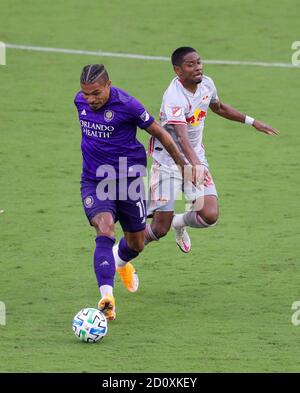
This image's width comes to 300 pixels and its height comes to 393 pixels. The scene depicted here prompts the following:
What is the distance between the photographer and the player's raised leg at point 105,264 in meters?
11.3

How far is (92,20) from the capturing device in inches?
1004

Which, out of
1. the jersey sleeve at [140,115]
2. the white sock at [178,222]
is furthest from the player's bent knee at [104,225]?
the white sock at [178,222]

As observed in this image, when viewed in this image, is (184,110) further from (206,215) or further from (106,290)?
(106,290)

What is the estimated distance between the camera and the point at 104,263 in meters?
11.4

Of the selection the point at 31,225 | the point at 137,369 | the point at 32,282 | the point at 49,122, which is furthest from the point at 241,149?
the point at 137,369

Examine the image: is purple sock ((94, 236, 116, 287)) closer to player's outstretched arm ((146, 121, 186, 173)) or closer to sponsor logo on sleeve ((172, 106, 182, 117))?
player's outstretched arm ((146, 121, 186, 173))

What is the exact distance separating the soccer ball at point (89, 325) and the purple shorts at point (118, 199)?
113cm

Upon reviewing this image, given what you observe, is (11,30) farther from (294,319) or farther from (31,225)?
(294,319)

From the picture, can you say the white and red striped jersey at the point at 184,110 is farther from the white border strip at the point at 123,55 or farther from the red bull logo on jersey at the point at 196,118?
the white border strip at the point at 123,55

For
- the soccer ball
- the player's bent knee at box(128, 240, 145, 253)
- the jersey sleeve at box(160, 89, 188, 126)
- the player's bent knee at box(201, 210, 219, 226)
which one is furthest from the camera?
the player's bent knee at box(201, 210, 219, 226)

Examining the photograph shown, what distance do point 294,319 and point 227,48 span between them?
13.0 meters

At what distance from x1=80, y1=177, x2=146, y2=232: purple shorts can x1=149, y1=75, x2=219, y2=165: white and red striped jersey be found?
0.99 metres

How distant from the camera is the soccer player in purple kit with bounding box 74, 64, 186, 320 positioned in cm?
1140

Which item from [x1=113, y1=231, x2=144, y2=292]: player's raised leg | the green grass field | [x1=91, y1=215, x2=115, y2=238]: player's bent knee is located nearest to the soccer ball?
the green grass field
